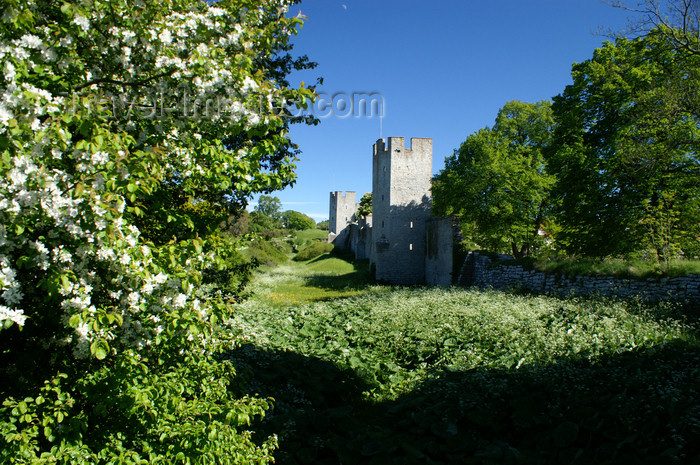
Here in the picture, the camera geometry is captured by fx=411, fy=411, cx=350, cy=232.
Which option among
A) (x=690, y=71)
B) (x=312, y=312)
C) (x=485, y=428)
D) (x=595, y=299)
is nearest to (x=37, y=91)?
(x=485, y=428)

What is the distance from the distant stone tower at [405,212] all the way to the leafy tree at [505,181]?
1835 mm

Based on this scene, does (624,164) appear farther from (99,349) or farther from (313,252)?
(313,252)

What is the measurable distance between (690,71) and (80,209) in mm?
18073

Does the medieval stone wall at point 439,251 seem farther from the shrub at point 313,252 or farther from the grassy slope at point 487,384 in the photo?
the shrub at point 313,252

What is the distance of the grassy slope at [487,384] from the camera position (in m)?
5.97

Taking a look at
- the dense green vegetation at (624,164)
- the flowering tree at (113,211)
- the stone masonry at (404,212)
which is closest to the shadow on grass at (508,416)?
the flowering tree at (113,211)

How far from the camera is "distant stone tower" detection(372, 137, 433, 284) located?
2920 centimetres

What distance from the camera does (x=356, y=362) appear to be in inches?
381

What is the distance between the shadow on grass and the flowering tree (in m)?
2.46

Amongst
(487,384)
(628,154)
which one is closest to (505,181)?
(628,154)

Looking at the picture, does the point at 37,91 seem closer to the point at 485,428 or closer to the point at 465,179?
the point at 485,428

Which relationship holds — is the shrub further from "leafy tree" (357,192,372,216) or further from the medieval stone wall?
the medieval stone wall

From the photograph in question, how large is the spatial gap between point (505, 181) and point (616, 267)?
9.95 m

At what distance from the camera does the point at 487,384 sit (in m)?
7.81
